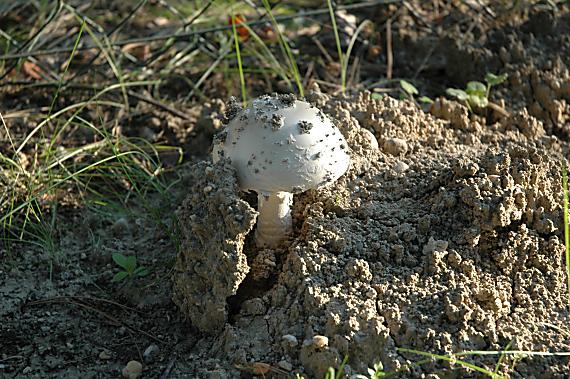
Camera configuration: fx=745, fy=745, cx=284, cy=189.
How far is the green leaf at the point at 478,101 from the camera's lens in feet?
13.5

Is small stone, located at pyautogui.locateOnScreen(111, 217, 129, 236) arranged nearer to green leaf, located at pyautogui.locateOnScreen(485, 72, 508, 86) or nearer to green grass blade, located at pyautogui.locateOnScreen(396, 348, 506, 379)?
green grass blade, located at pyautogui.locateOnScreen(396, 348, 506, 379)

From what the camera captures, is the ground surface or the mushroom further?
the mushroom

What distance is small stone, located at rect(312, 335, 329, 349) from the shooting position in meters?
2.58

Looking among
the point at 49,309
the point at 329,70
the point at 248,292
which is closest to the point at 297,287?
the point at 248,292

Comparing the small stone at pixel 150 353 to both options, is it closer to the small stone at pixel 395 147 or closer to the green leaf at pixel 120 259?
the green leaf at pixel 120 259

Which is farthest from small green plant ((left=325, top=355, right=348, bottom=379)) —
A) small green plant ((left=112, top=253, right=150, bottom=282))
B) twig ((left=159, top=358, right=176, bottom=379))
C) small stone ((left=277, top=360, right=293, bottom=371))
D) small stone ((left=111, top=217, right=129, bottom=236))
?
small stone ((left=111, top=217, right=129, bottom=236))

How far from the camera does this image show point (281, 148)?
2.75 metres

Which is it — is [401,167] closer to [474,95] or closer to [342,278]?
[342,278]

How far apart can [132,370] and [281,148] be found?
3.37 feet

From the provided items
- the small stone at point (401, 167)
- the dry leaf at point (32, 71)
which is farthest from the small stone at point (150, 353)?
the dry leaf at point (32, 71)

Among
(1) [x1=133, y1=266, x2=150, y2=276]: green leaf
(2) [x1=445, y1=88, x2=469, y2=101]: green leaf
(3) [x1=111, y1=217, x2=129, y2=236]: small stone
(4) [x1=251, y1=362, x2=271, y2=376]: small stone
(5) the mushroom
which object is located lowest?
(3) [x1=111, y1=217, x2=129, y2=236]: small stone

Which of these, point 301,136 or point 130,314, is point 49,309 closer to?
point 130,314

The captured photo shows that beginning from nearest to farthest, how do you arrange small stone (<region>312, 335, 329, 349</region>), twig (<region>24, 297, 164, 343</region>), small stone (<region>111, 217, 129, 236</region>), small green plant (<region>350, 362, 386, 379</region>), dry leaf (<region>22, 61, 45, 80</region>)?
small green plant (<region>350, 362, 386, 379</region>), small stone (<region>312, 335, 329, 349</region>), twig (<region>24, 297, 164, 343</region>), small stone (<region>111, 217, 129, 236</region>), dry leaf (<region>22, 61, 45, 80</region>)

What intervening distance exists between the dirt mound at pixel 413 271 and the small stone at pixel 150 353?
0.69 ft
